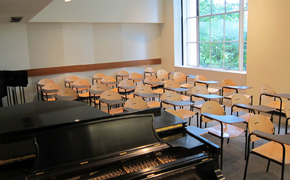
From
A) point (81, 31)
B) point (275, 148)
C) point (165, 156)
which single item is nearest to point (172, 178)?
point (165, 156)

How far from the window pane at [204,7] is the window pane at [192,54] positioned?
115 centimetres

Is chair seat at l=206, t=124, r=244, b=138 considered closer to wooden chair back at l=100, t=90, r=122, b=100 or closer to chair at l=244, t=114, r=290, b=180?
chair at l=244, t=114, r=290, b=180

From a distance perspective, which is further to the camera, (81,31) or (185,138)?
(81,31)

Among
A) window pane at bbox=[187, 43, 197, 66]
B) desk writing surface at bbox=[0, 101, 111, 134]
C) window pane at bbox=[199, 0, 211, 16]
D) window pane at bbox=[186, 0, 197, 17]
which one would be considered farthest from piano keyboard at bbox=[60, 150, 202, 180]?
window pane at bbox=[186, 0, 197, 17]

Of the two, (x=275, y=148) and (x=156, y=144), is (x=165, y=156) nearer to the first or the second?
(x=156, y=144)

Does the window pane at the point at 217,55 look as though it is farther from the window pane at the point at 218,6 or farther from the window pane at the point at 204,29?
the window pane at the point at 218,6

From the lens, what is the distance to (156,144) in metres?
2.16

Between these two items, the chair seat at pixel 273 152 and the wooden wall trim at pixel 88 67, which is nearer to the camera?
the chair seat at pixel 273 152

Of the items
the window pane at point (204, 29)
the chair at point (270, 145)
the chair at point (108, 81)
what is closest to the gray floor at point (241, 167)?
the chair at point (270, 145)

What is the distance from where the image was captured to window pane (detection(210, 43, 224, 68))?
7820mm

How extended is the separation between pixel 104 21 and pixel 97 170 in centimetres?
687

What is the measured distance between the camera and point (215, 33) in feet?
26.1

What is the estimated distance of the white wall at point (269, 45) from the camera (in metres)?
5.62

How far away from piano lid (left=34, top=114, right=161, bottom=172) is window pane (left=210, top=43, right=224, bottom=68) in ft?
19.9
